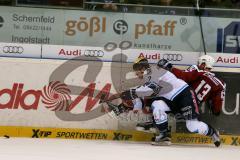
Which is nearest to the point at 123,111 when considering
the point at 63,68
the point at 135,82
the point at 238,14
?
the point at 135,82

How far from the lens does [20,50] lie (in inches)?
334

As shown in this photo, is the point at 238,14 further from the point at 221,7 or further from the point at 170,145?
the point at 170,145

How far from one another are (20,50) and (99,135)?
1.60m

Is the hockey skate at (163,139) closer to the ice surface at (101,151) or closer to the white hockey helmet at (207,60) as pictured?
the ice surface at (101,151)

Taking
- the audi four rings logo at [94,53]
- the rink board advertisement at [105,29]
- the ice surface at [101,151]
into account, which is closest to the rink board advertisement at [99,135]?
the ice surface at [101,151]

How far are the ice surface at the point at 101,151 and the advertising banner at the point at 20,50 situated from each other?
119 cm

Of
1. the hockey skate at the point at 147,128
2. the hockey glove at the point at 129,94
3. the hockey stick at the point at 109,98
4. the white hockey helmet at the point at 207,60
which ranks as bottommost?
the hockey skate at the point at 147,128

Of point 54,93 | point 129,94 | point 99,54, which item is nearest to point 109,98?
point 129,94

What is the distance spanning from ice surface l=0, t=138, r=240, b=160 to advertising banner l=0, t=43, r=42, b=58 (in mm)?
1186

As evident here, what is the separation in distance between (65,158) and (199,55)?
2875mm

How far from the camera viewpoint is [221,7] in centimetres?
884

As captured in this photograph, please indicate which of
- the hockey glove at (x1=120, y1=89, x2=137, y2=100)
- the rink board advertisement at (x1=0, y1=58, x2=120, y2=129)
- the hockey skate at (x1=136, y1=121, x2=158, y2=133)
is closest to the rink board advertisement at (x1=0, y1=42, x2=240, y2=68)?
the rink board advertisement at (x1=0, y1=58, x2=120, y2=129)

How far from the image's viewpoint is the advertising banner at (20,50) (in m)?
8.45

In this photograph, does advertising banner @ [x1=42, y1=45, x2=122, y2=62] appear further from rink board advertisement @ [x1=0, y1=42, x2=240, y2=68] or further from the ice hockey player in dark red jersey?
the ice hockey player in dark red jersey
